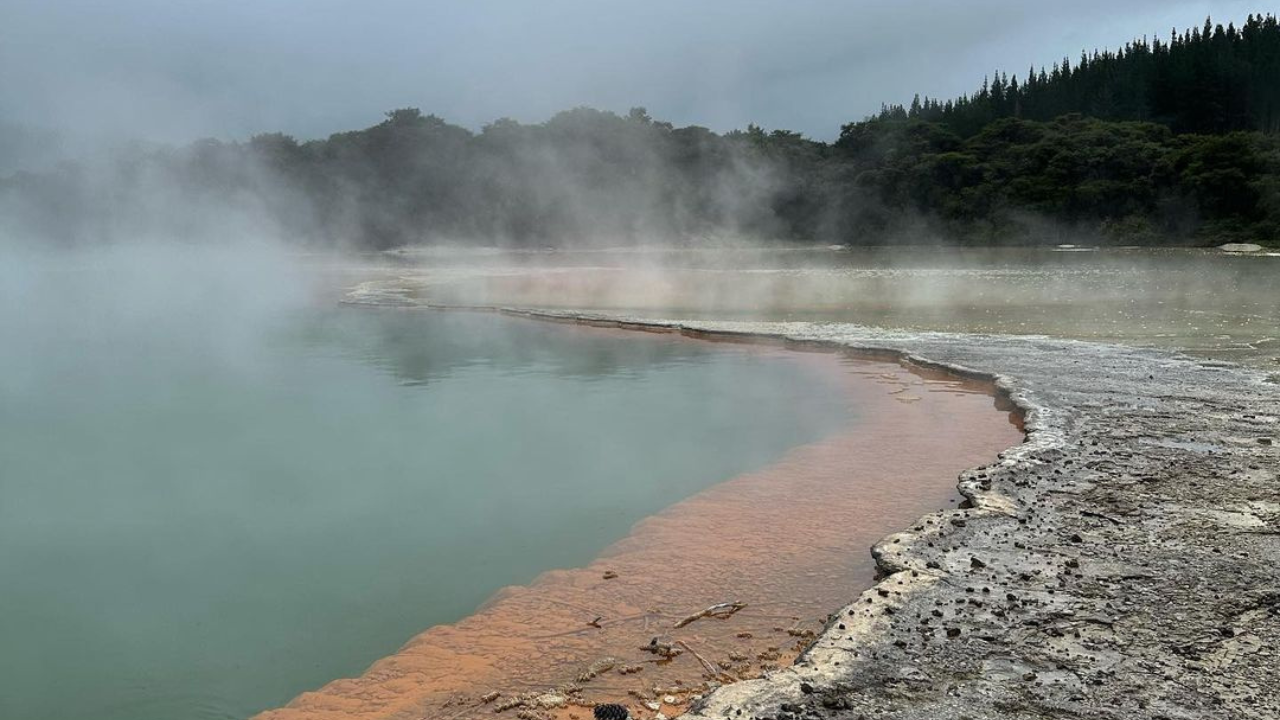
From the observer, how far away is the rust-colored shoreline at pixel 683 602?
116 inches

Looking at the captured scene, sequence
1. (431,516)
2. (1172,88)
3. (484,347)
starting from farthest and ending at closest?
(1172,88) → (484,347) → (431,516)

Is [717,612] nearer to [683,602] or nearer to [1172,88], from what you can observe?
[683,602]

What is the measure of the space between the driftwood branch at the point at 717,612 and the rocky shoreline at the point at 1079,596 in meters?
0.55

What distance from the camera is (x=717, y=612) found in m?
3.49

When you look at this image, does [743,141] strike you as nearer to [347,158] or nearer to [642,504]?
[347,158]

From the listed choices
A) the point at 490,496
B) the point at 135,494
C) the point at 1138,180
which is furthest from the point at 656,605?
the point at 1138,180

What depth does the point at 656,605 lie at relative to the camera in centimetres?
360

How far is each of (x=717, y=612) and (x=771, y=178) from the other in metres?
49.3

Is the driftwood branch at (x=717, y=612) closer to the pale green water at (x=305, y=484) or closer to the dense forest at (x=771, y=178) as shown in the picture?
the pale green water at (x=305, y=484)

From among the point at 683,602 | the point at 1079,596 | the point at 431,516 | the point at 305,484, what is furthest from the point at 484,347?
the point at 1079,596

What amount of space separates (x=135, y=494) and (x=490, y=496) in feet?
6.61

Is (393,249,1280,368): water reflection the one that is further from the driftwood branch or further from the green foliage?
the green foliage

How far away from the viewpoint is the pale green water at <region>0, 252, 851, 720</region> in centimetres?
339

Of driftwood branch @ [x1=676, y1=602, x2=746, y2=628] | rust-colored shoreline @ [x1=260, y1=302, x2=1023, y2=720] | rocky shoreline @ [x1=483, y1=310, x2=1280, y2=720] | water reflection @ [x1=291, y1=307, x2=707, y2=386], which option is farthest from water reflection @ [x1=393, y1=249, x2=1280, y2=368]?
driftwood branch @ [x1=676, y1=602, x2=746, y2=628]
